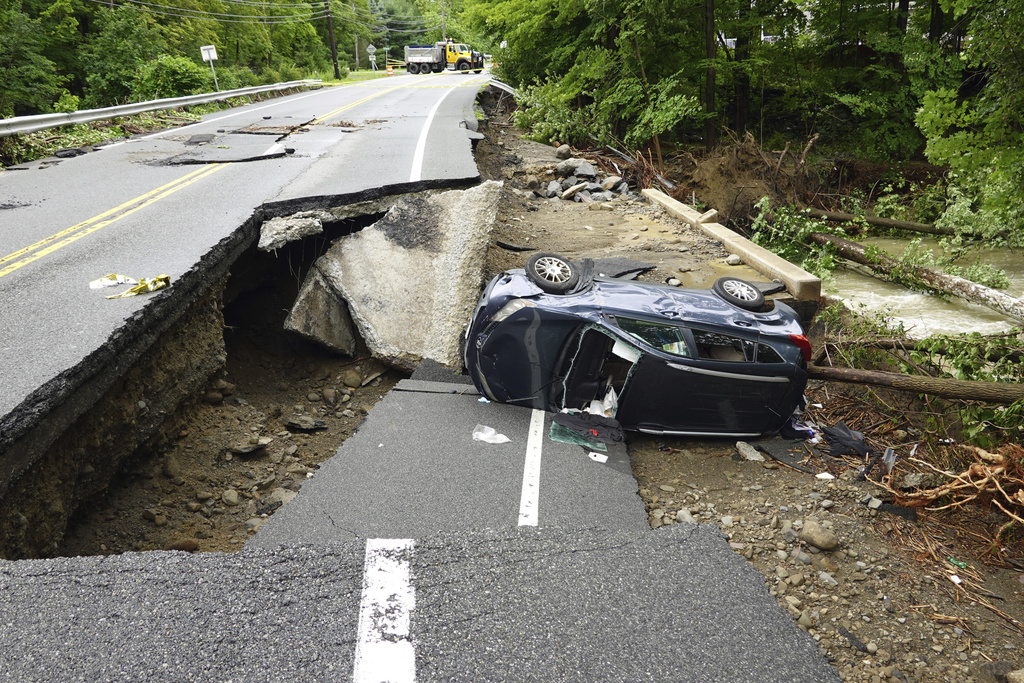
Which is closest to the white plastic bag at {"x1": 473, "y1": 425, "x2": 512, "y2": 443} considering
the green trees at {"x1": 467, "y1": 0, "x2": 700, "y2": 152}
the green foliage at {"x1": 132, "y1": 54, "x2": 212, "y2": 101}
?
the green trees at {"x1": 467, "y1": 0, "x2": 700, "y2": 152}

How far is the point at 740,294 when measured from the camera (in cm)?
613

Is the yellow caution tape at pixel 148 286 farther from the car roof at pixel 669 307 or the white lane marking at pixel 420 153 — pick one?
the white lane marking at pixel 420 153

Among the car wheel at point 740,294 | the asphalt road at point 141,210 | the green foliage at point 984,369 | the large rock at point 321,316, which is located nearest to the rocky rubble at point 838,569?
the car wheel at point 740,294

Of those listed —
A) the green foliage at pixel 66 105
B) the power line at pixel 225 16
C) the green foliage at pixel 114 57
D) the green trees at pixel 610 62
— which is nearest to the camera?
the green trees at pixel 610 62

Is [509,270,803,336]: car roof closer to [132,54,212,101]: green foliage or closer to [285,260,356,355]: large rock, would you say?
[285,260,356,355]: large rock

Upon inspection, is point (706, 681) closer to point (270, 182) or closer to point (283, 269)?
point (283, 269)

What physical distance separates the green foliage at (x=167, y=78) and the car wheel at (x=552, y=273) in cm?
1958

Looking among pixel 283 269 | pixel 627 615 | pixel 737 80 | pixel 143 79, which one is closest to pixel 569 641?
pixel 627 615

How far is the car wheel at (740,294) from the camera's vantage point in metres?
5.88

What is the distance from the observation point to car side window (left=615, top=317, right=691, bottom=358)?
213 inches

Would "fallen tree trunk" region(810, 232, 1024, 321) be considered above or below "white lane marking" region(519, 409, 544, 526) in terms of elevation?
below

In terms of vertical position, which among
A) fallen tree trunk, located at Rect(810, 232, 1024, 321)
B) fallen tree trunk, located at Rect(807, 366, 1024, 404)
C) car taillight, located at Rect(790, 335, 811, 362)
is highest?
car taillight, located at Rect(790, 335, 811, 362)

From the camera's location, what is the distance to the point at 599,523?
4.56 m

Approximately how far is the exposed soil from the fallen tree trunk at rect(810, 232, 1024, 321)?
3.27 meters
